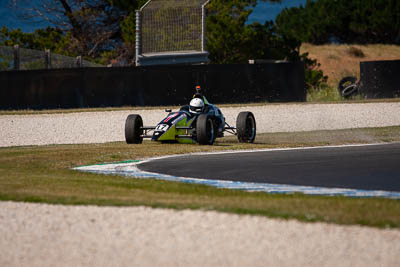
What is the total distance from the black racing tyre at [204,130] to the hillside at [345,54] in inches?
2138

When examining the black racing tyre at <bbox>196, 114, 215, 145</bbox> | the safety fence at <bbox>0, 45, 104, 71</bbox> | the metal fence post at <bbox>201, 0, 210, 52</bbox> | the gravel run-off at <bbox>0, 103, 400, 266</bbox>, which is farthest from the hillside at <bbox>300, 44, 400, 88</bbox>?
the gravel run-off at <bbox>0, 103, 400, 266</bbox>

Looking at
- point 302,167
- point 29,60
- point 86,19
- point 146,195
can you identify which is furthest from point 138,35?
point 86,19

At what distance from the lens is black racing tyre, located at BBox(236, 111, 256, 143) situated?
59.4ft

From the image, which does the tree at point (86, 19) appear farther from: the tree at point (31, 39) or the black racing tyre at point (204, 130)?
the black racing tyre at point (204, 130)

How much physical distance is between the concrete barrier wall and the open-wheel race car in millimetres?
8932

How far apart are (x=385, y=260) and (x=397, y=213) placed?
1.85 m

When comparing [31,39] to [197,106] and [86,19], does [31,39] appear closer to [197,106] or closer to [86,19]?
[86,19]

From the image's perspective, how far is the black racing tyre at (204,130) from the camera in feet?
55.4

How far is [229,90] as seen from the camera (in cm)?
2792

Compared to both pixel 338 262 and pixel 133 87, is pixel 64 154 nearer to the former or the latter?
pixel 338 262

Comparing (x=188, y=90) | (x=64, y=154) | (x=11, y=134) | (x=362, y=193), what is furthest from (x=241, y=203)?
(x=188, y=90)

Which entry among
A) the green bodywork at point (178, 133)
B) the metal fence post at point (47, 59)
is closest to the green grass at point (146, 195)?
the green bodywork at point (178, 133)

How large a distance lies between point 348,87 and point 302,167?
68.8 feet

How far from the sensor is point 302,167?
12.3 metres
